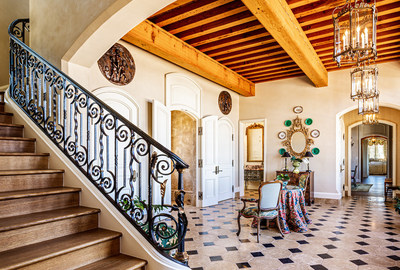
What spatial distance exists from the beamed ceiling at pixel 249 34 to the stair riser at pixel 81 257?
10.3ft

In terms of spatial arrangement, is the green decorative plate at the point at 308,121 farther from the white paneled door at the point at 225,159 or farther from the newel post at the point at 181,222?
the newel post at the point at 181,222

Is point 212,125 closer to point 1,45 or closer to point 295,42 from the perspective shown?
point 295,42

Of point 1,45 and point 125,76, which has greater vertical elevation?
point 1,45

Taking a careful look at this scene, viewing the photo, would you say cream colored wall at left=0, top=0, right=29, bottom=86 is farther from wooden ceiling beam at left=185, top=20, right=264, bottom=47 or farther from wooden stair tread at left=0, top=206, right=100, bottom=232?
wooden stair tread at left=0, top=206, right=100, bottom=232

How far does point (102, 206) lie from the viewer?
2.48m

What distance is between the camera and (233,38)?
5184mm

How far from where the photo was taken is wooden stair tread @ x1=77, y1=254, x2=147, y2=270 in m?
2.04

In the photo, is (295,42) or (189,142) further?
(189,142)

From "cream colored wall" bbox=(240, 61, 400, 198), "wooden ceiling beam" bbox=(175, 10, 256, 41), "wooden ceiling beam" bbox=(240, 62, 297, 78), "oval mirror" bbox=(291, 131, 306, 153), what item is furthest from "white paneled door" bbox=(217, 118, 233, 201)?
"wooden ceiling beam" bbox=(175, 10, 256, 41)

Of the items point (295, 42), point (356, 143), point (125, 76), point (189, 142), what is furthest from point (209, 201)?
point (356, 143)

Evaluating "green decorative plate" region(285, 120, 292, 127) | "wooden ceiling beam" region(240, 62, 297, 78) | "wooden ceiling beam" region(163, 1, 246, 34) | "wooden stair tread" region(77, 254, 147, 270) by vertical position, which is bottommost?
"wooden stair tread" region(77, 254, 147, 270)

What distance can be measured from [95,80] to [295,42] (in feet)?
11.0

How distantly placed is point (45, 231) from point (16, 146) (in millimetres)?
1308

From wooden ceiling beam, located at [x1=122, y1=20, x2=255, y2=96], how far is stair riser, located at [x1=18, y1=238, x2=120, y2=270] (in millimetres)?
3143
